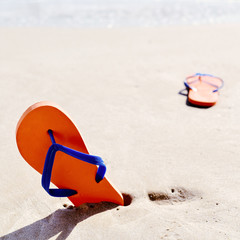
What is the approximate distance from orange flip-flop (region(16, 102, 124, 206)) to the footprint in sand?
182 mm

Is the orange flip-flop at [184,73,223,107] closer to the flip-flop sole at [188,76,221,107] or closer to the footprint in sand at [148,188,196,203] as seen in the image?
the flip-flop sole at [188,76,221,107]

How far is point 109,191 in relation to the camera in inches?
64.0

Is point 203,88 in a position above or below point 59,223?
above

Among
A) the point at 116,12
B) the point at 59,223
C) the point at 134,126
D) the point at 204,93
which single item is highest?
the point at 116,12

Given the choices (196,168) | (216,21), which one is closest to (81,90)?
(196,168)

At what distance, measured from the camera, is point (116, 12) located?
225 inches

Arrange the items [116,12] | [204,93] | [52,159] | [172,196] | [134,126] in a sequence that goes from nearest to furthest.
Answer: [52,159] < [172,196] < [134,126] < [204,93] < [116,12]

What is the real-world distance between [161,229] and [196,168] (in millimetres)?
561

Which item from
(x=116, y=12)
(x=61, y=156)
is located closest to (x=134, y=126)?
(x=61, y=156)

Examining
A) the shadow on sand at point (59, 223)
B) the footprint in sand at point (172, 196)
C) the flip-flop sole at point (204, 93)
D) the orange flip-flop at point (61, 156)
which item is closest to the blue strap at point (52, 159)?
the orange flip-flop at point (61, 156)

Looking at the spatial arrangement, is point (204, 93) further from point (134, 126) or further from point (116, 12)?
point (116, 12)

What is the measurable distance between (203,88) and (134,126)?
33.5 inches

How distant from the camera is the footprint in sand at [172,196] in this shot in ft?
5.59

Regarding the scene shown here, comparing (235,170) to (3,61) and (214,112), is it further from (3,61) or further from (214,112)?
(3,61)
